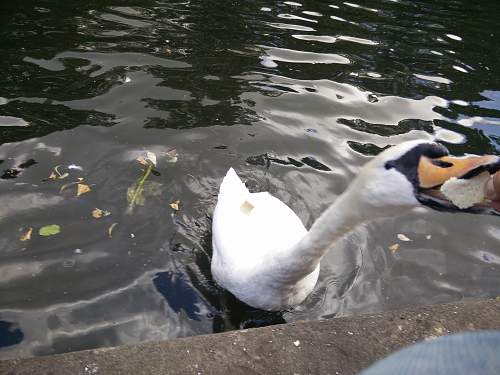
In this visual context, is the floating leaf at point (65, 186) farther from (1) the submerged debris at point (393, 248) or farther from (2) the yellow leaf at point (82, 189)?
(1) the submerged debris at point (393, 248)

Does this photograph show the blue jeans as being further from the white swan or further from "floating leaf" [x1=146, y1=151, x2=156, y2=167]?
"floating leaf" [x1=146, y1=151, x2=156, y2=167]

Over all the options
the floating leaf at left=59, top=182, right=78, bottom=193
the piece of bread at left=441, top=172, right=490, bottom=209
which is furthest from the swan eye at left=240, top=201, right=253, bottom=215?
the piece of bread at left=441, top=172, right=490, bottom=209

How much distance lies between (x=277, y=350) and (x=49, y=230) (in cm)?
237

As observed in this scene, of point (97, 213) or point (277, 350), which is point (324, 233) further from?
point (97, 213)

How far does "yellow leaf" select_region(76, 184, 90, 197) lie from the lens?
472cm

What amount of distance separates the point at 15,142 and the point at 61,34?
2.43m

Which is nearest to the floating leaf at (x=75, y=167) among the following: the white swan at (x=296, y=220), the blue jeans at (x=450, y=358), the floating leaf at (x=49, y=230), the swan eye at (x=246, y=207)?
the floating leaf at (x=49, y=230)

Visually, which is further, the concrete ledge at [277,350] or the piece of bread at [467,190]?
the concrete ledge at [277,350]

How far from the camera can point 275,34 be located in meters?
7.83

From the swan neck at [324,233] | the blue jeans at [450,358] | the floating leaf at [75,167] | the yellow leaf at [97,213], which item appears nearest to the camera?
the blue jeans at [450,358]

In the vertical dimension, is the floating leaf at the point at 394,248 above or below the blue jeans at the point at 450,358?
below

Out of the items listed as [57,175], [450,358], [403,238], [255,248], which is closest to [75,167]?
[57,175]

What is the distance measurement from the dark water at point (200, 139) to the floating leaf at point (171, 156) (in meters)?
0.08

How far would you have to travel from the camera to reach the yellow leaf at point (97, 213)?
451 centimetres
